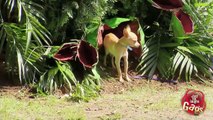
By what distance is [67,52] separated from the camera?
261 inches

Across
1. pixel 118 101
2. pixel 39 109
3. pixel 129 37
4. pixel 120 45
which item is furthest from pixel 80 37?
pixel 39 109

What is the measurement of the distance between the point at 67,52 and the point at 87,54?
0.93ft

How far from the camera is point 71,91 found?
20.5ft

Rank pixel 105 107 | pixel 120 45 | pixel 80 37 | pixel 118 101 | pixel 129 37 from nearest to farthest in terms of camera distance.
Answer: pixel 105 107 < pixel 118 101 < pixel 129 37 < pixel 120 45 < pixel 80 37

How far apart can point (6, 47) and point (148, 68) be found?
84.0 inches

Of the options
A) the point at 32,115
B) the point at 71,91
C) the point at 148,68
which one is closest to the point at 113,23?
the point at 148,68

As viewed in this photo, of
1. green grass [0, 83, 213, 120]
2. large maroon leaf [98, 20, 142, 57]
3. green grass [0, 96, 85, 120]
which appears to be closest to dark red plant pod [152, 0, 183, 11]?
large maroon leaf [98, 20, 142, 57]

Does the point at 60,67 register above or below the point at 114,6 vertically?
below

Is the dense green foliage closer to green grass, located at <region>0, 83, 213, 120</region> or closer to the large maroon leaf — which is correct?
the large maroon leaf

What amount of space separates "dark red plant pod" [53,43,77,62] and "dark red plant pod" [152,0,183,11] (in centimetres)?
149

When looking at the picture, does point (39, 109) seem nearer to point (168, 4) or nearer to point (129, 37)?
point (129, 37)

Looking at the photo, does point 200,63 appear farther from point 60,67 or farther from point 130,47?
point 60,67

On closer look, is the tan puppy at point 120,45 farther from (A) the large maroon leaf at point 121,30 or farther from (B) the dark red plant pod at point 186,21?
(B) the dark red plant pod at point 186,21

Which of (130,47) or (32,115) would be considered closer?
(32,115)
